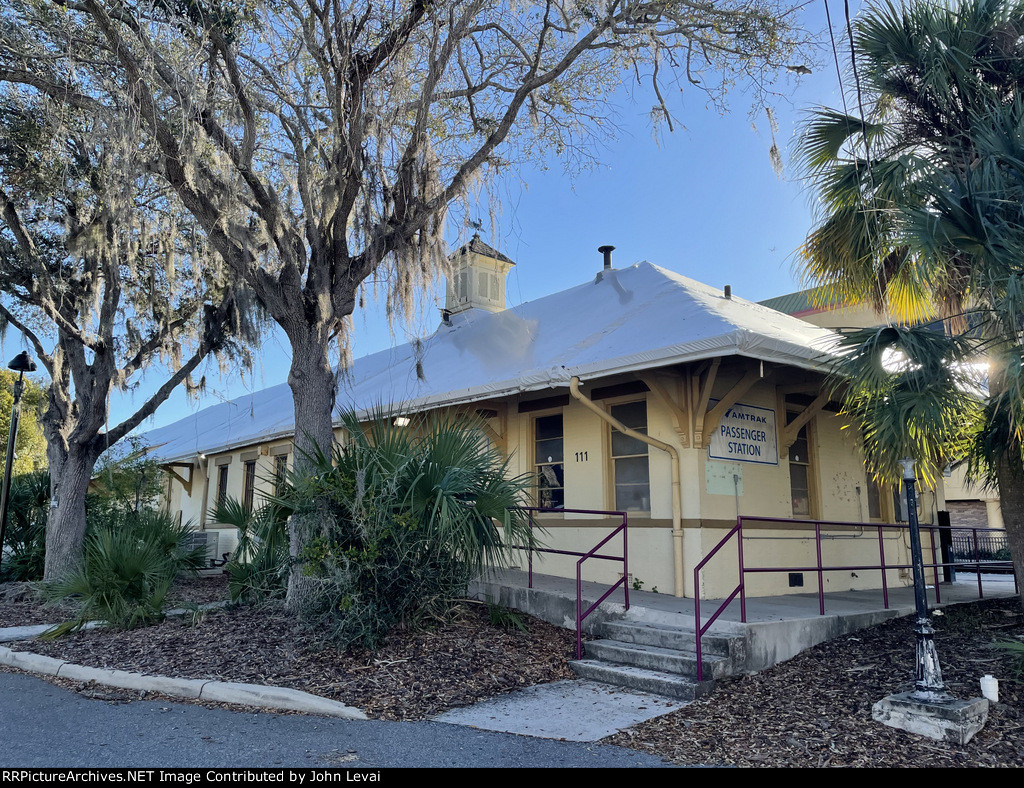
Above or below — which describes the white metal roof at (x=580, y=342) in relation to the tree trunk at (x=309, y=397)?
above

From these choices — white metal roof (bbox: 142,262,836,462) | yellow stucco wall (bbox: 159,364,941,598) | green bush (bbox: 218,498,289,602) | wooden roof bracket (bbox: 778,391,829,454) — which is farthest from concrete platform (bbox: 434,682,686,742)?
wooden roof bracket (bbox: 778,391,829,454)

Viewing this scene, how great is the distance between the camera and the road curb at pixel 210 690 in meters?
5.98

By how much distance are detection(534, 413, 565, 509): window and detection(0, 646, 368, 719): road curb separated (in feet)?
19.7

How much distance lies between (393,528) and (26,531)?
12.5 metres

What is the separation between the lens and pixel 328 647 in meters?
7.11

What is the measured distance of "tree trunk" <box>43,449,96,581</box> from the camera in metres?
12.9

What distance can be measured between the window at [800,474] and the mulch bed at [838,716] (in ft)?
11.6

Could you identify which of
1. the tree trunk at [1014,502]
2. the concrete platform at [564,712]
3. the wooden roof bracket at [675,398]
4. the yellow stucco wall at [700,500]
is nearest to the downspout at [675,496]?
the yellow stucco wall at [700,500]

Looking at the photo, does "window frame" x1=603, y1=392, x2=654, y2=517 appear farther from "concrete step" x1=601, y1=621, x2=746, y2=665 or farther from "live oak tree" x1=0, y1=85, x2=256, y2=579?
"live oak tree" x1=0, y1=85, x2=256, y2=579

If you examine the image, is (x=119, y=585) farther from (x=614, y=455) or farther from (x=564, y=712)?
(x=614, y=455)

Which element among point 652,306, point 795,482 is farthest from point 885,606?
point 652,306

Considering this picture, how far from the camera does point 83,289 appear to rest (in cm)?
1327

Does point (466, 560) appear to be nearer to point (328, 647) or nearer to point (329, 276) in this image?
point (328, 647)

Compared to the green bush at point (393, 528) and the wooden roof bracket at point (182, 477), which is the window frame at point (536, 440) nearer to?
the green bush at point (393, 528)
